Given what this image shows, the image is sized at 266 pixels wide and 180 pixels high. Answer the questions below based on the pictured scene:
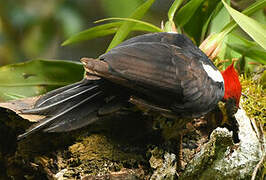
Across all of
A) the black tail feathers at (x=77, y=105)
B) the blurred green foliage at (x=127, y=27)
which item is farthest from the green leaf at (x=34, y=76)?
the black tail feathers at (x=77, y=105)

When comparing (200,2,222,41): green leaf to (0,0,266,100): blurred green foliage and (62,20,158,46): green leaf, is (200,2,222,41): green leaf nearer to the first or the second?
(0,0,266,100): blurred green foliage

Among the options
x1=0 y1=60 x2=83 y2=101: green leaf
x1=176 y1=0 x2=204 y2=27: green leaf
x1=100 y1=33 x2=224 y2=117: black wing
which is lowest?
x1=0 y1=60 x2=83 y2=101: green leaf

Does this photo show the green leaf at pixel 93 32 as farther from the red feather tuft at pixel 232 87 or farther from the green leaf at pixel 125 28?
the red feather tuft at pixel 232 87

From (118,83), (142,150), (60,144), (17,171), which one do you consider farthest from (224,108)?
(17,171)

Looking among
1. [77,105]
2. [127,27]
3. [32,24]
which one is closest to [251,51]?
[127,27]

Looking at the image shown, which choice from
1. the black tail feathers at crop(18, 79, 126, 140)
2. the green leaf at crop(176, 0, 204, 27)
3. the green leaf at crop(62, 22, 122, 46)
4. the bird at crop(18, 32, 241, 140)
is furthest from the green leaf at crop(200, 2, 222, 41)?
the black tail feathers at crop(18, 79, 126, 140)

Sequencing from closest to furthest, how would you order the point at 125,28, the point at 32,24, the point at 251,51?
the point at 125,28, the point at 251,51, the point at 32,24

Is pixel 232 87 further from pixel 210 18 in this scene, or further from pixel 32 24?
pixel 32 24

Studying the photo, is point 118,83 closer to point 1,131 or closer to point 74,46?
point 1,131
